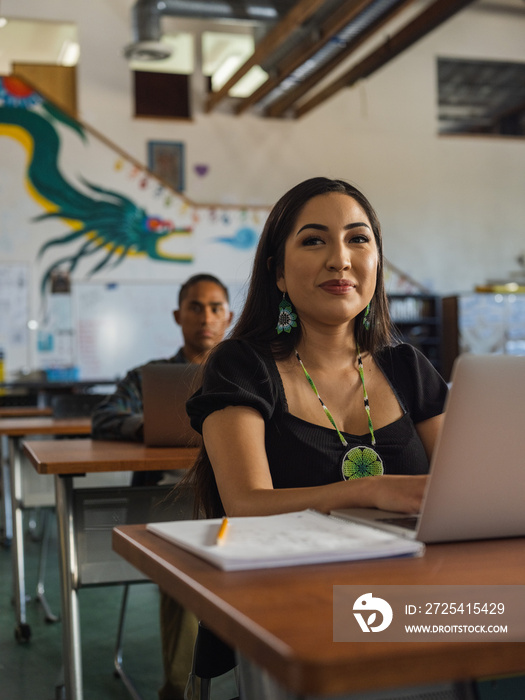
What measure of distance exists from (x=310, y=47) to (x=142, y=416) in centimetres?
571

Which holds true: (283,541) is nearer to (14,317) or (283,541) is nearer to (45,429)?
(45,429)

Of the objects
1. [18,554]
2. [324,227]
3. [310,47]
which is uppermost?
[310,47]

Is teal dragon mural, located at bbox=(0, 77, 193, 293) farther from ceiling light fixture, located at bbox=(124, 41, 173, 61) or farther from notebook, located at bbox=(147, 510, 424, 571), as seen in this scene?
notebook, located at bbox=(147, 510, 424, 571)

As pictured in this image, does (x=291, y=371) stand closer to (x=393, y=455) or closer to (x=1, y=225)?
(x=393, y=455)

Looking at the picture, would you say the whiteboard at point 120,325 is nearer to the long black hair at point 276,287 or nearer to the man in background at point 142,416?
the man in background at point 142,416

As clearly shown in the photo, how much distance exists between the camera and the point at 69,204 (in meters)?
8.86

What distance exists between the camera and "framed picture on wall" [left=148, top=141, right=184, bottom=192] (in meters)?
9.35

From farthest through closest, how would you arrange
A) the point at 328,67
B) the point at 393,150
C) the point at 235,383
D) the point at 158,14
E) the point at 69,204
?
the point at 393,150, the point at 69,204, the point at 328,67, the point at 158,14, the point at 235,383

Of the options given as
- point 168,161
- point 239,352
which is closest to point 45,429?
point 239,352

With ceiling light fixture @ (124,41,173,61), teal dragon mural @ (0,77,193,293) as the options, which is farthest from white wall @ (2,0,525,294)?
ceiling light fixture @ (124,41,173,61)

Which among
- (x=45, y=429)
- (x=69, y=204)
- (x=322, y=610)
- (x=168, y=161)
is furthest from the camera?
(x=168, y=161)

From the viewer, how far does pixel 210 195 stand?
378 inches

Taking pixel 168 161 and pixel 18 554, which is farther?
pixel 168 161

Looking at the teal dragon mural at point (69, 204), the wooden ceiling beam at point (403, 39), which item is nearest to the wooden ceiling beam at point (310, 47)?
the wooden ceiling beam at point (403, 39)
